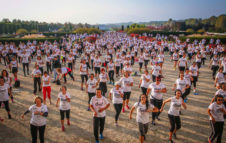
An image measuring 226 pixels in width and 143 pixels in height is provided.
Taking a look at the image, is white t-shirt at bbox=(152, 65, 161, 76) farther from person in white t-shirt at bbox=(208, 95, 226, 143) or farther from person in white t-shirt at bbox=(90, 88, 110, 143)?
person in white t-shirt at bbox=(90, 88, 110, 143)

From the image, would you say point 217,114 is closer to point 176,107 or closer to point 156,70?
point 176,107

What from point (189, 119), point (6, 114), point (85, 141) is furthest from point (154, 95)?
point (6, 114)

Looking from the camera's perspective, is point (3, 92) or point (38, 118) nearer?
point (38, 118)

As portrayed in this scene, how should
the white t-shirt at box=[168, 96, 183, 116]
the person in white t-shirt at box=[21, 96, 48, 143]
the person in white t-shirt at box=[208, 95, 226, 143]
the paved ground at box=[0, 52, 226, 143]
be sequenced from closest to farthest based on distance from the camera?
the person in white t-shirt at box=[21, 96, 48, 143]
the person in white t-shirt at box=[208, 95, 226, 143]
the white t-shirt at box=[168, 96, 183, 116]
the paved ground at box=[0, 52, 226, 143]

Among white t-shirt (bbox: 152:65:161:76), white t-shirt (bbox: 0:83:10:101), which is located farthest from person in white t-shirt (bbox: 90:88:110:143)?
white t-shirt (bbox: 152:65:161:76)

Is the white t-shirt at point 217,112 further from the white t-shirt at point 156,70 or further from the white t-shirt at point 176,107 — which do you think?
the white t-shirt at point 156,70

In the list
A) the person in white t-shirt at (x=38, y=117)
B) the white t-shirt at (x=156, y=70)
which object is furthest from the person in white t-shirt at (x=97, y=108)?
the white t-shirt at (x=156, y=70)

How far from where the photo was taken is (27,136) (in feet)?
19.4

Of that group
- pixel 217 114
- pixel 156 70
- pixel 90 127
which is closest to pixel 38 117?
pixel 90 127

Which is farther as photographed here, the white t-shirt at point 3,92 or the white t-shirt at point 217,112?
the white t-shirt at point 3,92

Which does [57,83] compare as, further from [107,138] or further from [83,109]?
[107,138]

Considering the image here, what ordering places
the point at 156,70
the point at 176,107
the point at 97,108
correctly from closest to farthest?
the point at 97,108 < the point at 176,107 < the point at 156,70

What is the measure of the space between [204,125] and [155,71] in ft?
13.3

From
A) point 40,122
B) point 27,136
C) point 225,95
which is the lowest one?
point 27,136
